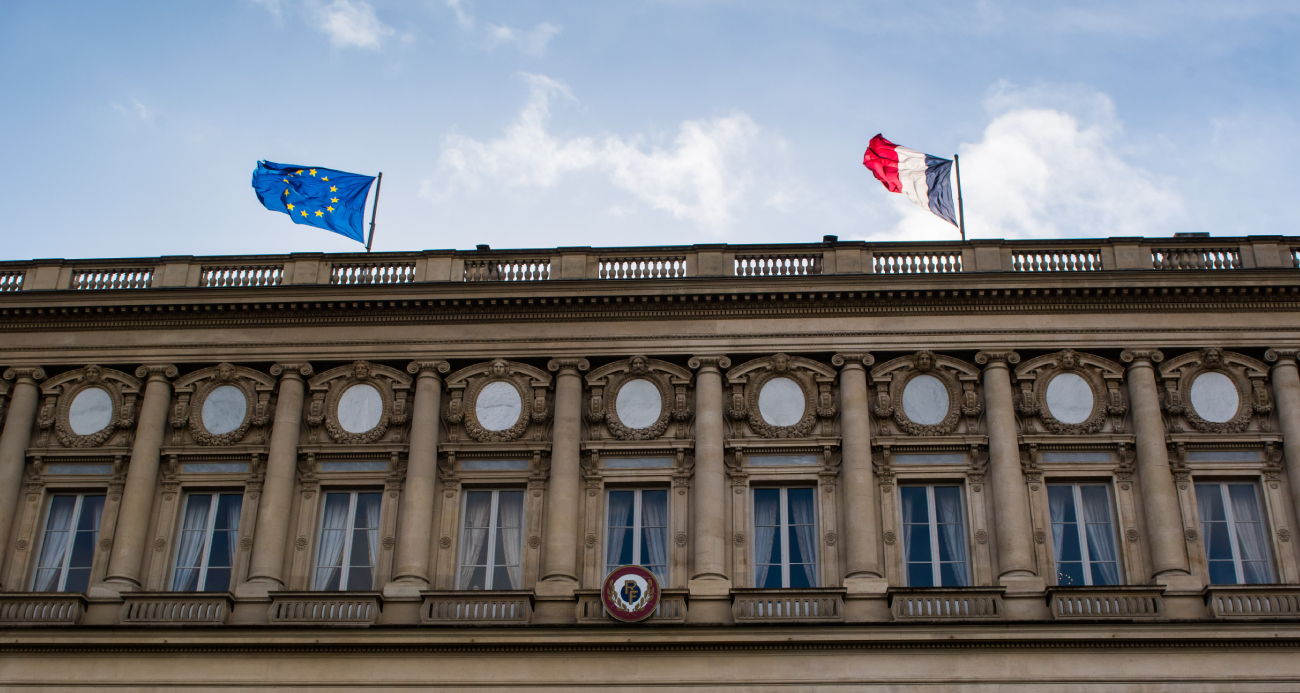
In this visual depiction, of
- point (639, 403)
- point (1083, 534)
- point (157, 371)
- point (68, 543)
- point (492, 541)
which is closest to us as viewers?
point (1083, 534)

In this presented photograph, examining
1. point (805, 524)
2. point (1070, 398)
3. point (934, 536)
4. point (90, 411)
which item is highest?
point (1070, 398)

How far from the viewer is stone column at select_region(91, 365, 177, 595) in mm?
29109

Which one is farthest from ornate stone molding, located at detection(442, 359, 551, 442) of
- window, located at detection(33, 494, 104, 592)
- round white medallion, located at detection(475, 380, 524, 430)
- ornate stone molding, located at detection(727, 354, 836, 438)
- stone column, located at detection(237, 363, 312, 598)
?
window, located at detection(33, 494, 104, 592)

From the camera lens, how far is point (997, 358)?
99.9ft

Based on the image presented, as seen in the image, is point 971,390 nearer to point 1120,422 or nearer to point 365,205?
point 1120,422

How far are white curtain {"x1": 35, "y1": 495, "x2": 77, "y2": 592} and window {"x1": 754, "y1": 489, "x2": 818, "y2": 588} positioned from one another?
14.4 metres

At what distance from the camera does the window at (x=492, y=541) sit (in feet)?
96.5

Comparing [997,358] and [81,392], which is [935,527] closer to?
[997,358]

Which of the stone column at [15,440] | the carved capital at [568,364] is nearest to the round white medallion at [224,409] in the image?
the stone column at [15,440]

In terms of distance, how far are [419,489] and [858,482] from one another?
29.3ft

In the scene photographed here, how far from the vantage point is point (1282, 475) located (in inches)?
1153

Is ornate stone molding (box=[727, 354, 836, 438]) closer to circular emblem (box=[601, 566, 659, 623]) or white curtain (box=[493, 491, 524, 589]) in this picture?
circular emblem (box=[601, 566, 659, 623])

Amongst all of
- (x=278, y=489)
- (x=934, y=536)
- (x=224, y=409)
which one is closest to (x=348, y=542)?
(x=278, y=489)

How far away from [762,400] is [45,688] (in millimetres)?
15186
